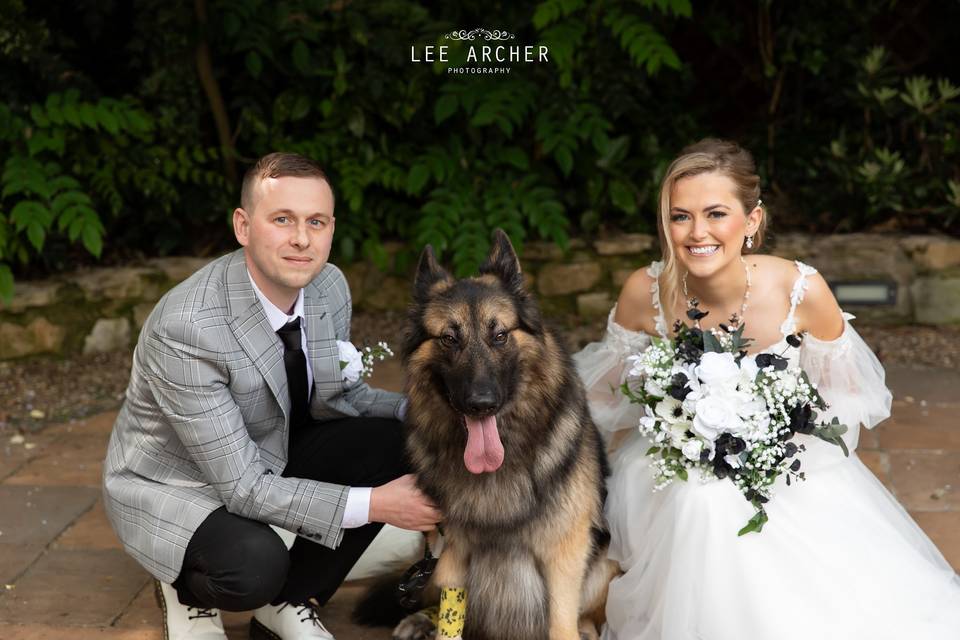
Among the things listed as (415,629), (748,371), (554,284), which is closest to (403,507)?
(415,629)

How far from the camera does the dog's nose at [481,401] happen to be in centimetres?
245

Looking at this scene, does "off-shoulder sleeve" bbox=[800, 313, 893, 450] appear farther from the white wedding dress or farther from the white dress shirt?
the white dress shirt

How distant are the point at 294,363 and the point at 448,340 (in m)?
0.58

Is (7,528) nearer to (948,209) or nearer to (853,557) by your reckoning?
(853,557)

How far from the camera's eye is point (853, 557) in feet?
8.87

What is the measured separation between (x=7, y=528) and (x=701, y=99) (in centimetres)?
518

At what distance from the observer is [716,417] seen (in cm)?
257

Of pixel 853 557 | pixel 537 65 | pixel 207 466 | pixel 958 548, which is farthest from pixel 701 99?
pixel 207 466

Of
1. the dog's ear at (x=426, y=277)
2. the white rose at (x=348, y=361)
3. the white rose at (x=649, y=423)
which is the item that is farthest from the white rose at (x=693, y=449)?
the white rose at (x=348, y=361)

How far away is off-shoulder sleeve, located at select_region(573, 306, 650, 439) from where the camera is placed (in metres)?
3.26

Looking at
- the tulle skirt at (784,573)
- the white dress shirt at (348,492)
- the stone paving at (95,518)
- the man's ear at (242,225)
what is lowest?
the stone paving at (95,518)

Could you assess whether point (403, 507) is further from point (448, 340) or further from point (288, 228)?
point (288, 228)

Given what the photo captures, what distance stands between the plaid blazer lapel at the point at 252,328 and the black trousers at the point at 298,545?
1.02 ft

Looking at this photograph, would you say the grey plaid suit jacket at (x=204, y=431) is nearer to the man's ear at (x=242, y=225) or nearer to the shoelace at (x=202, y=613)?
the man's ear at (x=242, y=225)
